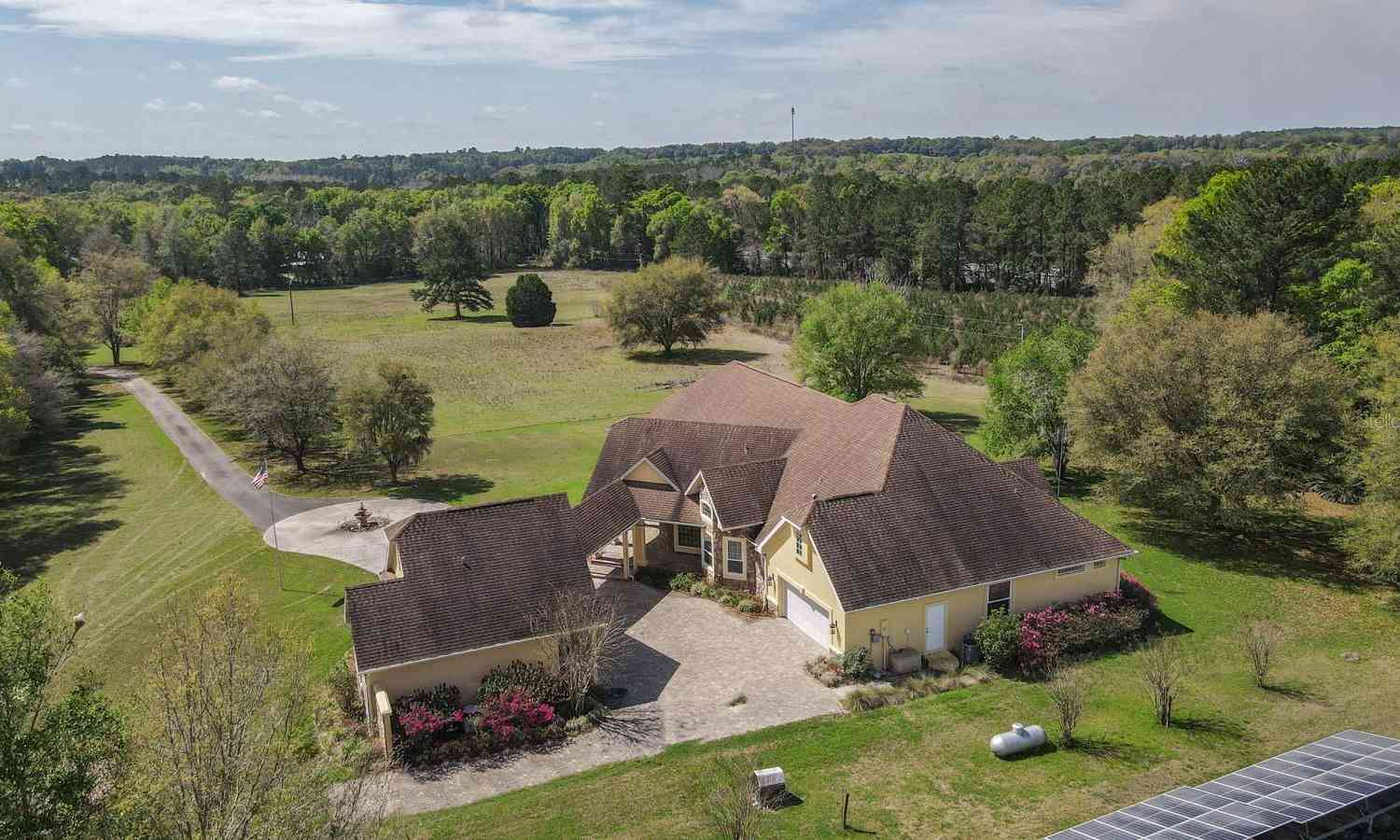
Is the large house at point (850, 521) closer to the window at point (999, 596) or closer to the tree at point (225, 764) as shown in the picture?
the window at point (999, 596)

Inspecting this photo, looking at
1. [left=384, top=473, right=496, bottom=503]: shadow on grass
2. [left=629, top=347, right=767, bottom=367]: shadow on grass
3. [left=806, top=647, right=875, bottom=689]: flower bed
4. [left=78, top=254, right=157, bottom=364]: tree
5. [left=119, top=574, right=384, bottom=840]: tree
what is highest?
[left=78, top=254, right=157, bottom=364]: tree

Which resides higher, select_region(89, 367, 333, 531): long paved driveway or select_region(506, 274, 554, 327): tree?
select_region(506, 274, 554, 327): tree

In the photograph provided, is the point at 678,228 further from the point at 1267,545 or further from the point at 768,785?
the point at 768,785

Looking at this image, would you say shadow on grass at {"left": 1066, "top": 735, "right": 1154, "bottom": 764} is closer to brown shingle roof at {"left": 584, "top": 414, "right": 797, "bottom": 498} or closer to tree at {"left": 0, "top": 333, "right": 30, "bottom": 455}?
brown shingle roof at {"left": 584, "top": 414, "right": 797, "bottom": 498}

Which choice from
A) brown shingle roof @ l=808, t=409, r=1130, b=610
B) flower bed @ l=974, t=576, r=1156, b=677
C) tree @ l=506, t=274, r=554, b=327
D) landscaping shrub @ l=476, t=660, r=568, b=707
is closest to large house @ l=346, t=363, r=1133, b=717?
brown shingle roof @ l=808, t=409, r=1130, b=610

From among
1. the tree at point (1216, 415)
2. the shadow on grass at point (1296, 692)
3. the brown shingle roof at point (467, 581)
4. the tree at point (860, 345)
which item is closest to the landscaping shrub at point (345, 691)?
the brown shingle roof at point (467, 581)

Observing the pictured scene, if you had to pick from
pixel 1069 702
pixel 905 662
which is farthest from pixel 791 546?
pixel 1069 702
